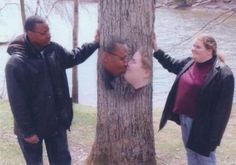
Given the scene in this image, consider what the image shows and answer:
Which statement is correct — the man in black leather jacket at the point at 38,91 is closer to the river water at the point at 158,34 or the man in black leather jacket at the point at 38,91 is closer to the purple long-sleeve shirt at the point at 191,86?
the purple long-sleeve shirt at the point at 191,86

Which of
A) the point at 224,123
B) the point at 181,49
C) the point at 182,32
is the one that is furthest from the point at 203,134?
the point at 182,32

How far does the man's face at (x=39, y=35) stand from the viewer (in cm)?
369

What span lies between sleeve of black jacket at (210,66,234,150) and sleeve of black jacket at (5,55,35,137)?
1551 mm

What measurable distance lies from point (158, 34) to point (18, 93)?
798 inches

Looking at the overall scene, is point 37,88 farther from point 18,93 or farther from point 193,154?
point 193,154

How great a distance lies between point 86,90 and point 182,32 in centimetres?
1021

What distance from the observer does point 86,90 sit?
15.2 metres

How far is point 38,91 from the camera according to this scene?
3.78m

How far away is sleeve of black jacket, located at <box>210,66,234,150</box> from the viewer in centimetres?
393

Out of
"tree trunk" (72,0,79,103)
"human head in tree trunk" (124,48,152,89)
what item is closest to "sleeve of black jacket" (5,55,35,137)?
"human head in tree trunk" (124,48,152,89)

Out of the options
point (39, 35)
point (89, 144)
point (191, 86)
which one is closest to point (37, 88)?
point (39, 35)

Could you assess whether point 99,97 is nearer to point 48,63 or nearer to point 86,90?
point 48,63

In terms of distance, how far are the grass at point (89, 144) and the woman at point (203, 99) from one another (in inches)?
45.6

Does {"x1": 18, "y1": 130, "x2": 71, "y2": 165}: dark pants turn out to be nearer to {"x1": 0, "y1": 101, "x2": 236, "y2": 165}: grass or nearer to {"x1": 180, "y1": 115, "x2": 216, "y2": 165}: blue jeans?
{"x1": 180, "y1": 115, "x2": 216, "y2": 165}: blue jeans
